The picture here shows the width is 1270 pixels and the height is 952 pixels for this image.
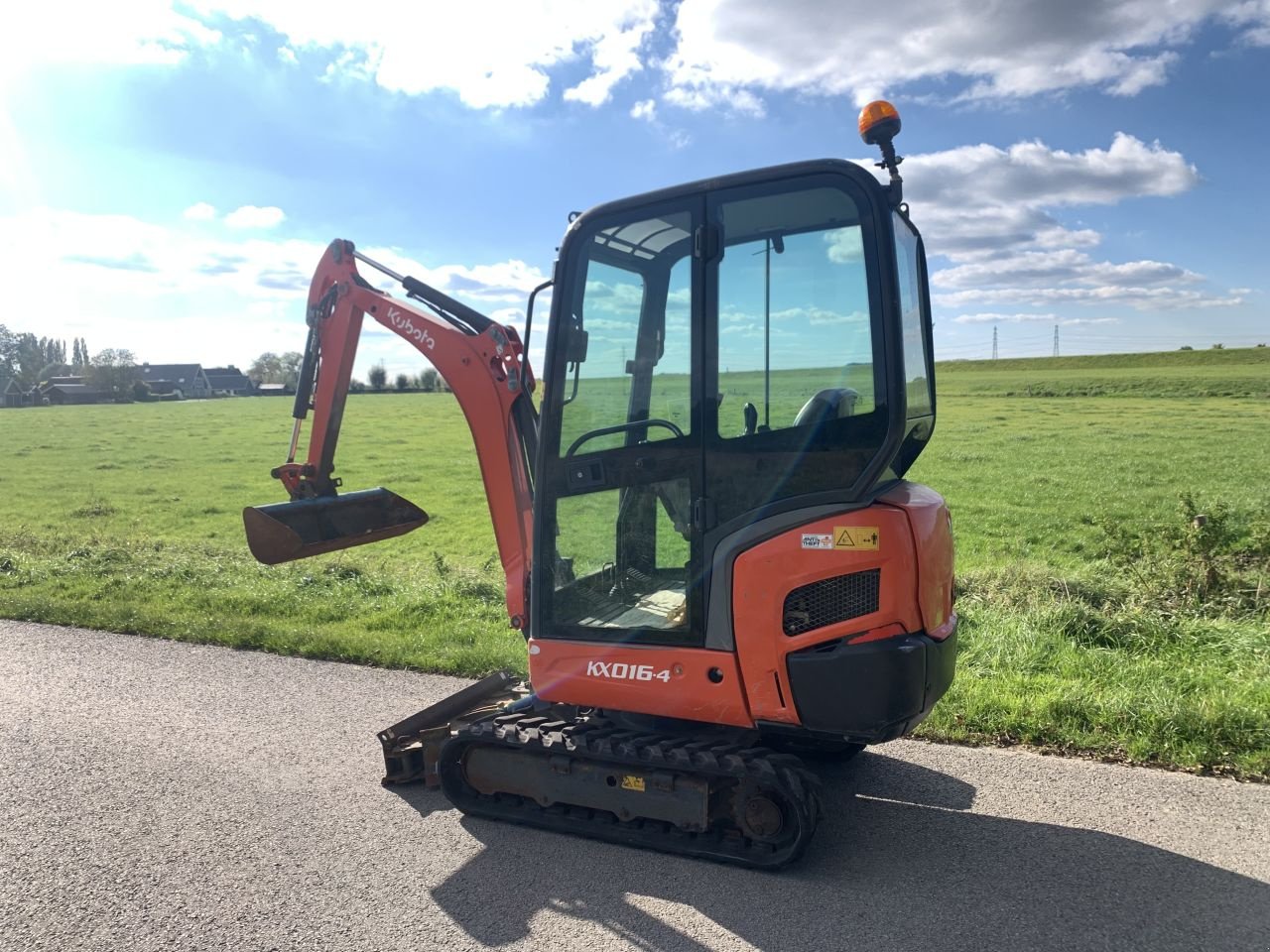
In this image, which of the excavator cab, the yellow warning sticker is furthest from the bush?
the yellow warning sticker

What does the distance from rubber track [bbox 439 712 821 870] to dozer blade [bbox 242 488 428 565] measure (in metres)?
1.72

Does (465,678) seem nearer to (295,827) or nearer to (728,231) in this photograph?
(295,827)

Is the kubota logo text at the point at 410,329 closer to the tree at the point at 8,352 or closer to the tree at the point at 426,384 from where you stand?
the tree at the point at 426,384

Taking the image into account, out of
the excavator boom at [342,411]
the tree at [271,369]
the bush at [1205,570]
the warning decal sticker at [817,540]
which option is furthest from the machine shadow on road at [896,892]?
the tree at [271,369]

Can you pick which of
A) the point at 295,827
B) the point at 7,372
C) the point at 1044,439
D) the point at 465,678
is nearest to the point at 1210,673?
the point at 465,678

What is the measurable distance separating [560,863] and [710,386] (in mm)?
2197

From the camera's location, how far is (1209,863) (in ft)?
12.6

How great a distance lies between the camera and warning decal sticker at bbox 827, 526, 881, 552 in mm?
3715

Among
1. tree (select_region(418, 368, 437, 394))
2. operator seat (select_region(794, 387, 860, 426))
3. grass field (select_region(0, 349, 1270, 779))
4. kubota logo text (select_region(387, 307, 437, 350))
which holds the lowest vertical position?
grass field (select_region(0, 349, 1270, 779))

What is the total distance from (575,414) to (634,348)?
436 mm

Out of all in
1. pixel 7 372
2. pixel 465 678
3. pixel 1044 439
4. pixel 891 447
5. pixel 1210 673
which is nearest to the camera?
pixel 891 447

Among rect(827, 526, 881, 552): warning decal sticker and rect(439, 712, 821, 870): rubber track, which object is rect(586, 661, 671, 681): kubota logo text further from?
rect(827, 526, 881, 552): warning decal sticker

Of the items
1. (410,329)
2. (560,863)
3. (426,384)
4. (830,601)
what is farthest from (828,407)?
(426,384)

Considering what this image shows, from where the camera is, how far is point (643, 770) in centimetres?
412
